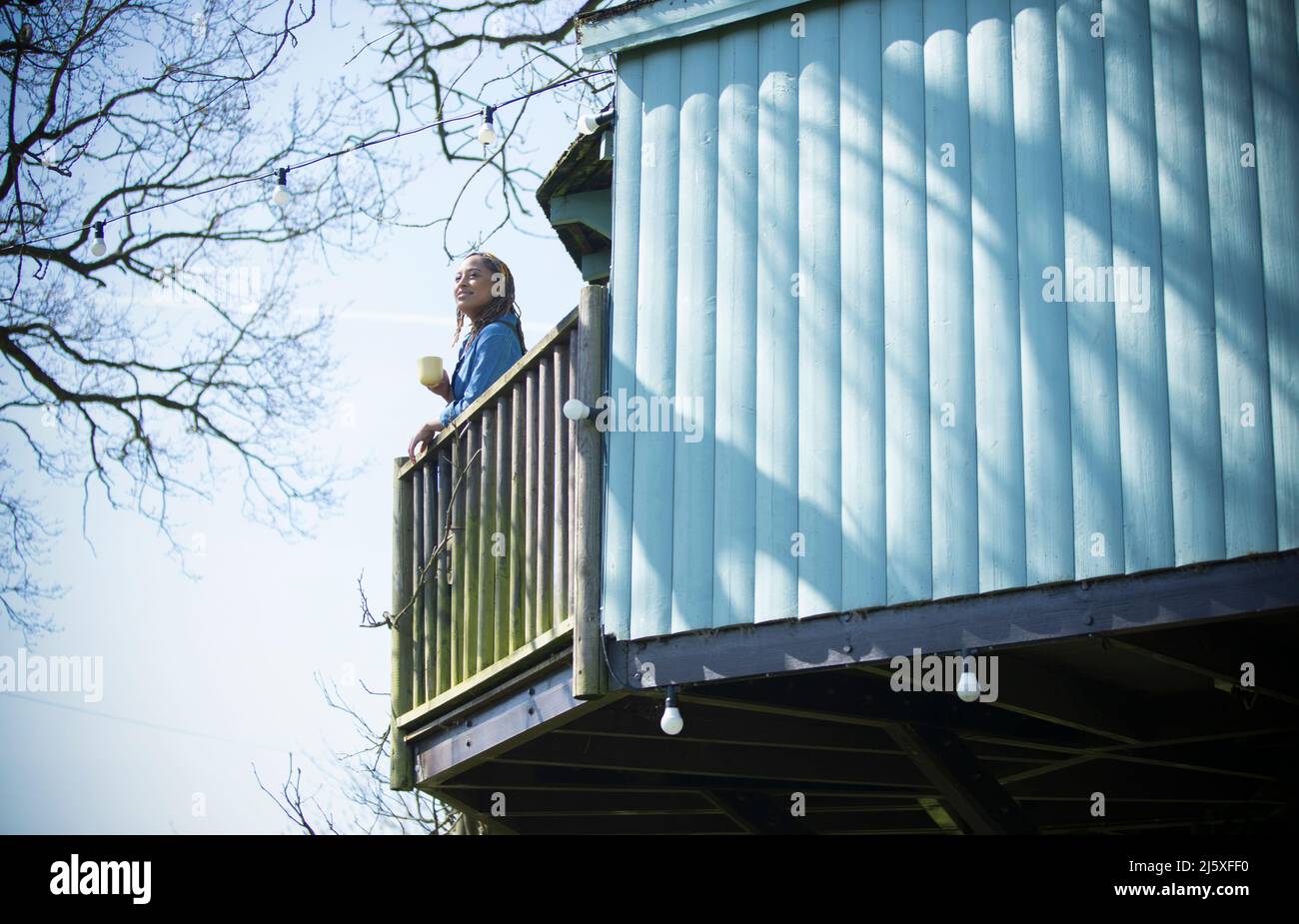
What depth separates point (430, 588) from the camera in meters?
9.23

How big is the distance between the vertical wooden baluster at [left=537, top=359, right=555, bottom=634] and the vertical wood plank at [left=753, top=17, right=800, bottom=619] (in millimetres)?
1210

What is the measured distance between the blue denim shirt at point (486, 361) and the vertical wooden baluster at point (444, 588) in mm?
330

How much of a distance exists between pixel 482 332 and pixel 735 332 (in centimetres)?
205

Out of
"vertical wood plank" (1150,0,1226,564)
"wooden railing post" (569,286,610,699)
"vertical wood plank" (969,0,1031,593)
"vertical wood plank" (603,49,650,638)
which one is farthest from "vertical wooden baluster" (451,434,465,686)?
"vertical wood plank" (1150,0,1226,564)

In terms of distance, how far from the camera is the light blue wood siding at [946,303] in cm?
639

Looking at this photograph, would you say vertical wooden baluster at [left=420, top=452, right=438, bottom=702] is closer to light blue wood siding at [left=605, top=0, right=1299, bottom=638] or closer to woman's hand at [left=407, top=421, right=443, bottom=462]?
woman's hand at [left=407, top=421, right=443, bottom=462]

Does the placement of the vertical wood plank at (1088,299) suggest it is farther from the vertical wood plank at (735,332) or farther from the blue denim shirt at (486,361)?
the blue denim shirt at (486,361)

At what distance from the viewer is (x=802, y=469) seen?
23.9 feet

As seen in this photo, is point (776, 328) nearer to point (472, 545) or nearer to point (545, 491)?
point (545, 491)

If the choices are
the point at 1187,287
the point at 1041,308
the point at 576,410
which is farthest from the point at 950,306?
the point at 576,410

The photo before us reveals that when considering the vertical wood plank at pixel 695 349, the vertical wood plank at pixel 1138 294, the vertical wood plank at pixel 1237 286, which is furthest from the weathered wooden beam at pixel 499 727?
the vertical wood plank at pixel 1237 286

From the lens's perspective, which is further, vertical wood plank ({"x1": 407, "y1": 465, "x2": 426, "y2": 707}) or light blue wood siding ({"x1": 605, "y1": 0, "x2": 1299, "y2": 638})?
vertical wood plank ({"x1": 407, "y1": 465, "x2": 426, "y2": 707})

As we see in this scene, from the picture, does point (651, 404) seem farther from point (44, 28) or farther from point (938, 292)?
point (44, 28)

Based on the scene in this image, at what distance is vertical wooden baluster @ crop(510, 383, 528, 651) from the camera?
325 inches
